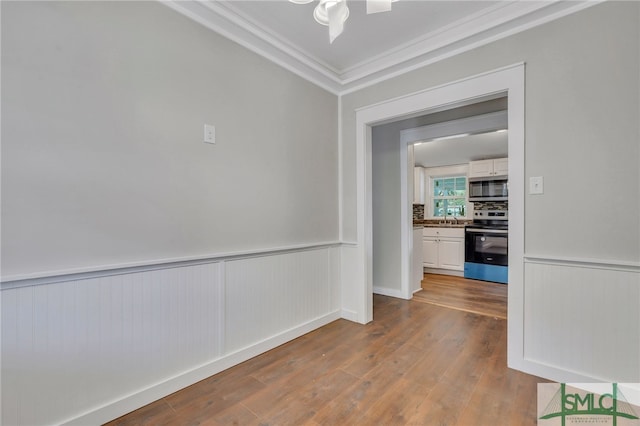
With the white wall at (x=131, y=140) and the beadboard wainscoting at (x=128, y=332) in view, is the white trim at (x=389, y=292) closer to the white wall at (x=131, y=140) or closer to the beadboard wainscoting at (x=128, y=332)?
the beadboard wainscoting at (x=128, y=332)

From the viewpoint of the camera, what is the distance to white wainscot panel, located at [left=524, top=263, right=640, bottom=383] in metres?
1.64

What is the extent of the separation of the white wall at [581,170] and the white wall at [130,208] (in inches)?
72.0

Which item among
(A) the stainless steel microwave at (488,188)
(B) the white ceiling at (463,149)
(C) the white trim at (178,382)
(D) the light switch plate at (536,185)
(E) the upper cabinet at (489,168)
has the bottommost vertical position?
(C) the white trim at (178,382)

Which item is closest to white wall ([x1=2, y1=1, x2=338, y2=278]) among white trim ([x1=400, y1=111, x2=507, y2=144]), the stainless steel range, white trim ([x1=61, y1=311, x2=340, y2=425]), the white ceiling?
white trim ([x1=61, y1=311, x2=340, y2=425])

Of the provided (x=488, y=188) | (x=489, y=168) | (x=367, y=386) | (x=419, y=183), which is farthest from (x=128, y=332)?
(x=419, y=183)

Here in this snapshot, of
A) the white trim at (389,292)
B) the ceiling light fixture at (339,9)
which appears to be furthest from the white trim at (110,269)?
the white trim at (389,292)

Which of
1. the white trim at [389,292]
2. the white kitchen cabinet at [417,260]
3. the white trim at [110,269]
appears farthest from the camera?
the white kitchen cabinet at [417,260]

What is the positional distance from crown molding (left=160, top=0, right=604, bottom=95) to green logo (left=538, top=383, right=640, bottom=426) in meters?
2.34

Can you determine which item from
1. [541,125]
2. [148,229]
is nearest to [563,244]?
[541,125]

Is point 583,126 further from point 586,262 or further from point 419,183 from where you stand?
point 419,183

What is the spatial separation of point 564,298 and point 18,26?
328 centimetres

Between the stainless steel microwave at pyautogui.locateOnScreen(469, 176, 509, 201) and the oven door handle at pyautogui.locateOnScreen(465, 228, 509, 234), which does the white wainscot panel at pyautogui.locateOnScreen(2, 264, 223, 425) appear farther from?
the stainless steel microwave at pyautogui.locateOnScreen(469, 176, 509, 201)

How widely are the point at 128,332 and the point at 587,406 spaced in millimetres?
2635

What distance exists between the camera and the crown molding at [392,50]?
1817mm
